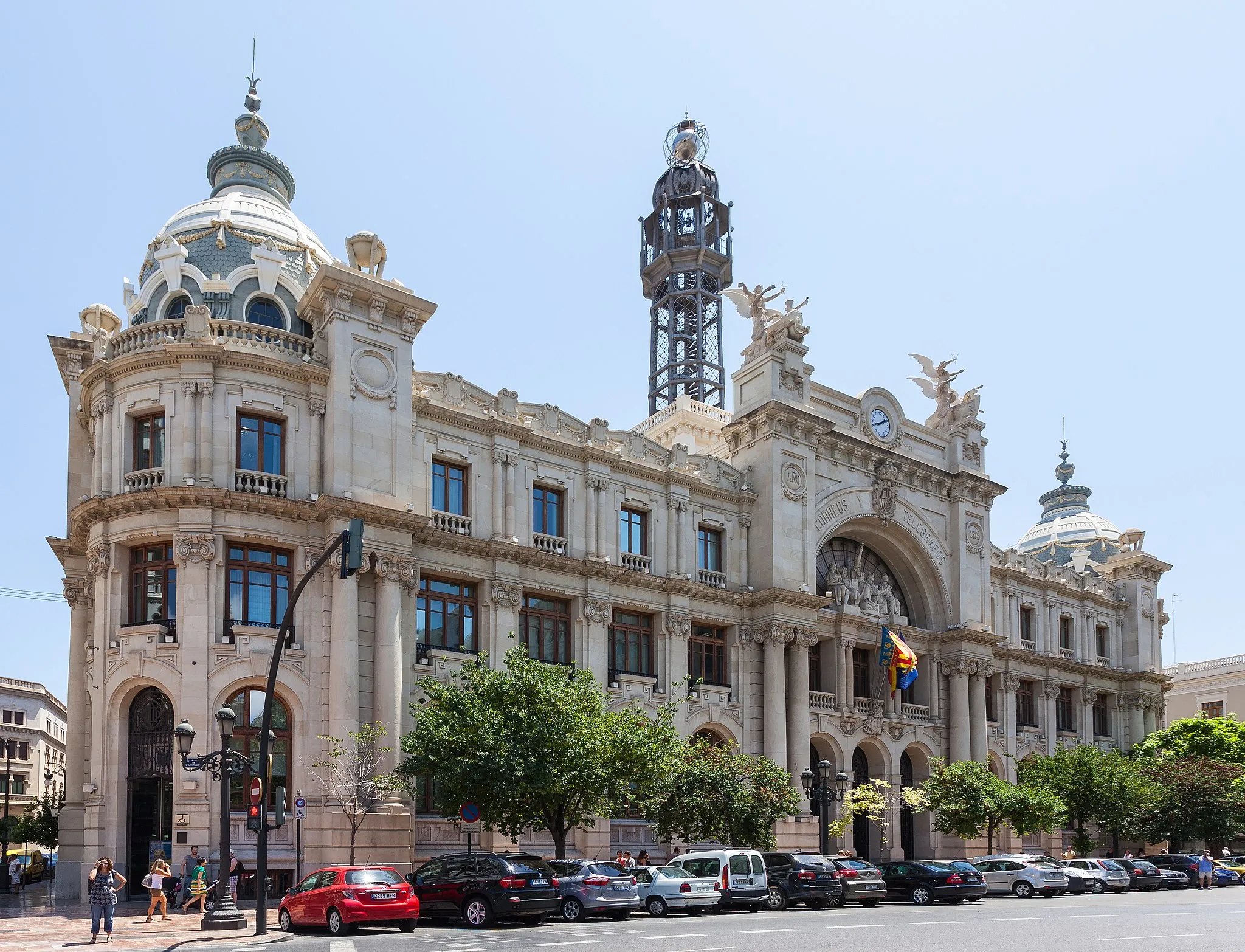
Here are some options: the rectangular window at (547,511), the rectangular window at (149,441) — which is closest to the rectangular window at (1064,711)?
the rectangular window at (547,511)

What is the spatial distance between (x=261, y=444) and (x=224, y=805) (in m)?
14.2

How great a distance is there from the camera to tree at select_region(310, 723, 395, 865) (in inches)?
1421

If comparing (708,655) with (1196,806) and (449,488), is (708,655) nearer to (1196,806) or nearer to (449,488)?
(449,488)

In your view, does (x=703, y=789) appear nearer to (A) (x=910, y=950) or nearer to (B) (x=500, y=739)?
(B) (x=500, y=739)

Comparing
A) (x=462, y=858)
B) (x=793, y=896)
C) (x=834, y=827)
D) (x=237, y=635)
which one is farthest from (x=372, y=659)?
(x=834, y=827)

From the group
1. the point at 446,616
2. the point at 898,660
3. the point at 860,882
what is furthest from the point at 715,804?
the point at 898,660

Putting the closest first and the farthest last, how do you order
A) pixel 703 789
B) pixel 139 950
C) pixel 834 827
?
1. pixel 139 950
2. pixel 703 789
3. pixel 834 827

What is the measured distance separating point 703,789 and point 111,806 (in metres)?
18.2

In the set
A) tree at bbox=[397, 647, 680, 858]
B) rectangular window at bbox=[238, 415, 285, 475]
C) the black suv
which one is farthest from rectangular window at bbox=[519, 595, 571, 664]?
the black suv

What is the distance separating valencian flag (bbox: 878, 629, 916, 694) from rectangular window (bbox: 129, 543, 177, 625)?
29.1 meters

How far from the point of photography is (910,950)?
2188 centimetres

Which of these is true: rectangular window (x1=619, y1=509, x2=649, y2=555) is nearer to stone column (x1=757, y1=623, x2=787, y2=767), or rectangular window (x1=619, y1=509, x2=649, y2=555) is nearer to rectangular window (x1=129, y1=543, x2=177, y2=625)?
stone column (x1=757, y1=623, x2=787, y2=767)

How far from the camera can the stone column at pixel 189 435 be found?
122 feet

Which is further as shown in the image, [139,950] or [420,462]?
[420,462]
